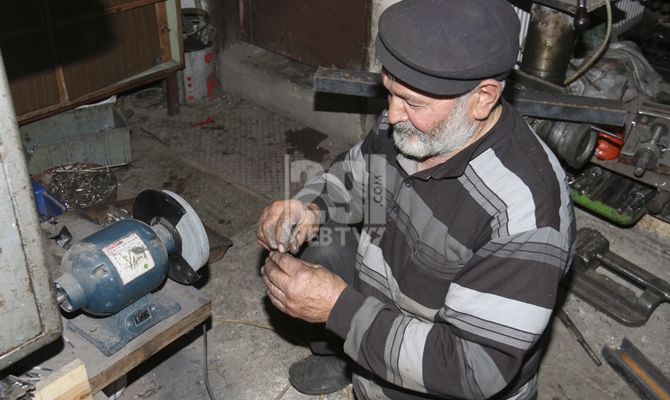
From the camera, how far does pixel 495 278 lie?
4.91ft

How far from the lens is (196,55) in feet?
14.5

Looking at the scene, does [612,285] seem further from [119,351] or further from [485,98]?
[119,351]

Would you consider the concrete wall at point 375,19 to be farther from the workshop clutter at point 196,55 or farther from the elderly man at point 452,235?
the elderly man at point 452,235

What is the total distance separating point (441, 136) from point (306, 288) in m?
0.58

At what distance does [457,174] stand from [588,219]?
2.25m

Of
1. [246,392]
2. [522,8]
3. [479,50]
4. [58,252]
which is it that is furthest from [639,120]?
[58,252]

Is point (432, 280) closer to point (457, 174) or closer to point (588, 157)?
point (457, 174)

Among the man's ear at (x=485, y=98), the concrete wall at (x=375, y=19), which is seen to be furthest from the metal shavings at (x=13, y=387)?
the concrete wall at (x=375, y=19)

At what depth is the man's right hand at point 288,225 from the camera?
2.02 metres

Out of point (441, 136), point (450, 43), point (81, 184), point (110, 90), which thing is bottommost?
point (81, 184)

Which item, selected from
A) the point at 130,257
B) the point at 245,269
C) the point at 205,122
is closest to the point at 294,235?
the point at 130,257

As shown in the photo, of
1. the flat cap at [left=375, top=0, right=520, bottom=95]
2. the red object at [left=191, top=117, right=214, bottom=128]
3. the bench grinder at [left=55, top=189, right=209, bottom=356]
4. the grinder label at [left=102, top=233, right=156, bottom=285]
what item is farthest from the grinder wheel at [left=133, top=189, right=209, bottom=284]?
the red object at [left=191, top=117, right=214, bottom=128]

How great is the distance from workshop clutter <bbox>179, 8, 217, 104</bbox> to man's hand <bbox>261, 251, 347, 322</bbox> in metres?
3.05

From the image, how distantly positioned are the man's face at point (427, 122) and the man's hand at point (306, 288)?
44 cm
